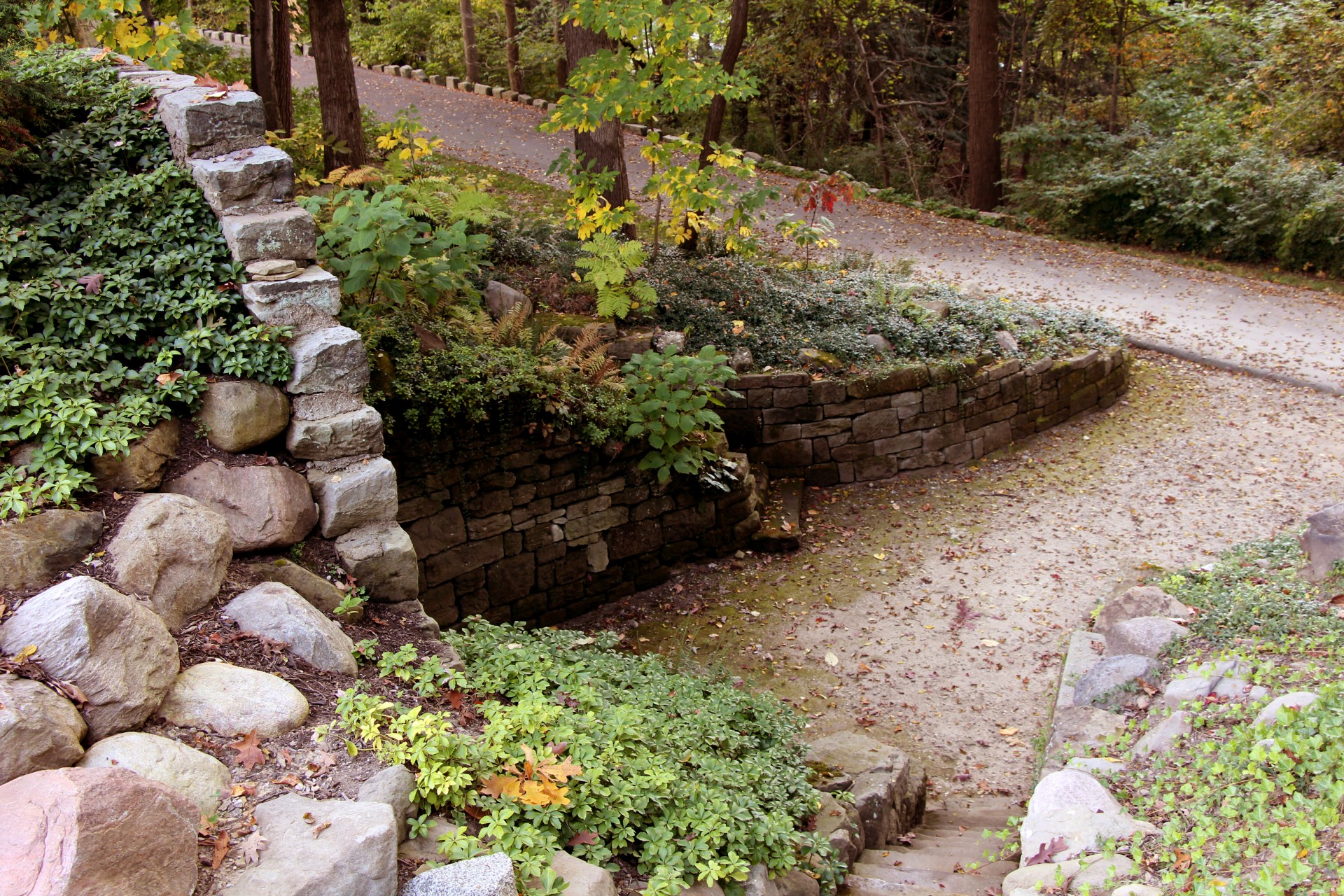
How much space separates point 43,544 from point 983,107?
15.3 meters

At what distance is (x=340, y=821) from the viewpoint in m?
2.74

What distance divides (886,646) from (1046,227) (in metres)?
10.8

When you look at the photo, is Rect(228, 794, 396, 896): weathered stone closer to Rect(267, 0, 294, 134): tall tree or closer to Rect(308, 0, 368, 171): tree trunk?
Rect(308, 0, 368, 171): tree trunk

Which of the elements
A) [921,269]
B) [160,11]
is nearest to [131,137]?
[160,11]

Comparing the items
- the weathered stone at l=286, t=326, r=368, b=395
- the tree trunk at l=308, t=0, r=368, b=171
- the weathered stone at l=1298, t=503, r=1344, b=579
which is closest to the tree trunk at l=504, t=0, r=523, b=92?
the tree trunk at l=308, t=0, r=368, b=171

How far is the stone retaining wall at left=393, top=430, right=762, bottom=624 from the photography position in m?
5.98

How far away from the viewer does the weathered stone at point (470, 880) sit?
2.64 metres

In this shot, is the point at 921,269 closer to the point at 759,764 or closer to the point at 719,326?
the point at 719,326

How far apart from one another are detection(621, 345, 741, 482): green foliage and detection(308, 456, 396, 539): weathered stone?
243 cm

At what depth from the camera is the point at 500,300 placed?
7395 mm

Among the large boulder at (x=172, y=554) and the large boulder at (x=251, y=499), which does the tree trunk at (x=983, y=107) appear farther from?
the large boulder at (x=172, y=554)

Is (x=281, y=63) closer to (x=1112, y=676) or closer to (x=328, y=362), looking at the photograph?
(x=328, y=362)

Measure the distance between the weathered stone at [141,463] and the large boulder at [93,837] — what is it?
1.67 meters

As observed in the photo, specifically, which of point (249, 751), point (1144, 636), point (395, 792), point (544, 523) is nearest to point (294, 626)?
point (249, 751)
